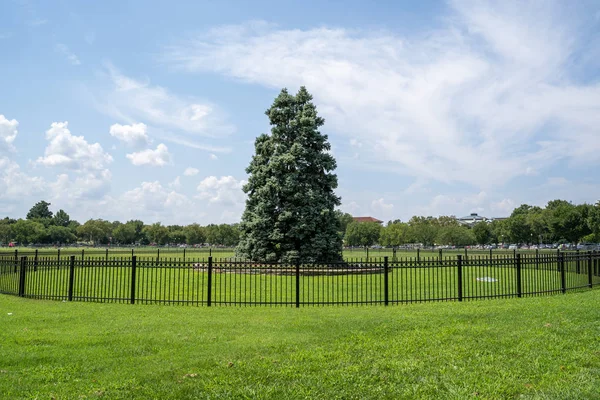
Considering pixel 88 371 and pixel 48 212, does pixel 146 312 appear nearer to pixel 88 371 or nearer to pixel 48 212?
pixel 88 371

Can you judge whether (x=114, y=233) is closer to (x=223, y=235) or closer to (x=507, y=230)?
(x=223, y=235)

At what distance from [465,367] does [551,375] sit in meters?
1.08

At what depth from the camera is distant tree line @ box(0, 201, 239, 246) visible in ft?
354

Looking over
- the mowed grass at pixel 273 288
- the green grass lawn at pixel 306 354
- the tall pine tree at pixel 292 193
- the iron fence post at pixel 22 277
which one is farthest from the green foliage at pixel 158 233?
the green grass lawn at pixel 306 354

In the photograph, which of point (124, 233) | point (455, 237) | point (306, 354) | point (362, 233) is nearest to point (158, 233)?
point (124, 233)

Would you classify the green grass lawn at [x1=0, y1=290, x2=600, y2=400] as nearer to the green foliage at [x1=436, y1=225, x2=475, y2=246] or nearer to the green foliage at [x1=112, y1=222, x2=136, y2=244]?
the green foliage at [x1=436, y1=225, x2=475, y2=246]

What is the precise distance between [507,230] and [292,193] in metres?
84.1

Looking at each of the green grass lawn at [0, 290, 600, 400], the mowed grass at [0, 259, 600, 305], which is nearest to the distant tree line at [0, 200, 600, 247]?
the mowed grass at [0, 259, 600, 305]

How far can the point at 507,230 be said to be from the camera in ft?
319

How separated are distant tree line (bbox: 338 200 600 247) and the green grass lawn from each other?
237 ft

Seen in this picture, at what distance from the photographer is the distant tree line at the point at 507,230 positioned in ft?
245

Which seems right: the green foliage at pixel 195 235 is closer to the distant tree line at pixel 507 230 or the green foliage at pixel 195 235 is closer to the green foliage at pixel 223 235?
the green foliage at pixel 223 235

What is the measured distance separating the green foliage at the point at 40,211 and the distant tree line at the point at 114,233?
22342mm

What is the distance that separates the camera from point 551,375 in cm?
612
